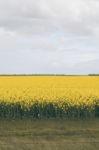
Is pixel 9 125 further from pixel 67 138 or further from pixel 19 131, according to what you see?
pixel 67 138

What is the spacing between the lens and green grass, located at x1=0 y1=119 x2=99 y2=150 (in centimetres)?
1778

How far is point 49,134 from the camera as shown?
1953 centimetres

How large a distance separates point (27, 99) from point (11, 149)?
5.75 meters

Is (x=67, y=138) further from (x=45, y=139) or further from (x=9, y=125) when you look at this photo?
(x=9, y=125)

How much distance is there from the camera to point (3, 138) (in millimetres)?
18859

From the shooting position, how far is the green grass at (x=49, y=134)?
58.3ft

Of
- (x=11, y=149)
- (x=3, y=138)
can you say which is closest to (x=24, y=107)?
(x=3, y=138)

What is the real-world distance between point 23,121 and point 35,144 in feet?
14.0

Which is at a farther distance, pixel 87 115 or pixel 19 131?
pixel 87 115

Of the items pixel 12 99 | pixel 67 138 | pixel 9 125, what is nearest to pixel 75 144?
pixel 67 138

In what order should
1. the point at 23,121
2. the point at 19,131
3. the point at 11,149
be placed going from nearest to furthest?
the point at 11,149
the point at 19,131
the point at 23,121

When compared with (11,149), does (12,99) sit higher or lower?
higher

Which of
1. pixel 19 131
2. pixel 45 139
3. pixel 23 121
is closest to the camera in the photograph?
pixel 45 139

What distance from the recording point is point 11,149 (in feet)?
57.1
